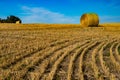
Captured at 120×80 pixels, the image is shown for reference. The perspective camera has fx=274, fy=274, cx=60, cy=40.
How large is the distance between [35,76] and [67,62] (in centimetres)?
Answer: 210

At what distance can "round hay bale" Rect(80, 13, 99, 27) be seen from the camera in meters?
30.7

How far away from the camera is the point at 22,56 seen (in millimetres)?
10016

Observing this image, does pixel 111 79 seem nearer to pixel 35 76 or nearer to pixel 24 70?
pixel 35 76

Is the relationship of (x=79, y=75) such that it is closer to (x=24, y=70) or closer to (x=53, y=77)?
(x=53, y=77)

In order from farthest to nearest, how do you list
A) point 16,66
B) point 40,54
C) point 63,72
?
point 40,54 → point 16,66 → point 63,72

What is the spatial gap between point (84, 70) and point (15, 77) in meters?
2.13

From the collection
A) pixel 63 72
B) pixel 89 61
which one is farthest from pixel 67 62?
pixel 63 72

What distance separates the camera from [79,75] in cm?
736

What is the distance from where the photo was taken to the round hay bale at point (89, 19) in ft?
101

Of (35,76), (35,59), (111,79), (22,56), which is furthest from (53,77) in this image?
(22,56)

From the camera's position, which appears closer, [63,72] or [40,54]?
[63,72]

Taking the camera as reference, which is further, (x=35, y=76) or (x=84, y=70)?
(x=84, y=70)

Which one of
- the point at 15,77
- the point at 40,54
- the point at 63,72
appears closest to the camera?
the point at 15,77

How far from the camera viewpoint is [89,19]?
3064 centimetres
